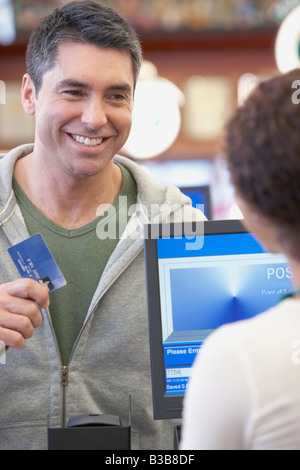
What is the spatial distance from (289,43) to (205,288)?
278 cm

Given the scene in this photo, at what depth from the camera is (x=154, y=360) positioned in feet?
4.27

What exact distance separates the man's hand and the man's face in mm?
467

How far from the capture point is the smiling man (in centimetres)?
155

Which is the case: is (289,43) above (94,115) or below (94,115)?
above

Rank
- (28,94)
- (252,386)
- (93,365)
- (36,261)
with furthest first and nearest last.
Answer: (28,94) < (93,365) < (36,261) < (252,386)

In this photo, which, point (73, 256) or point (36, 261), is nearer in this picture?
point (36, 261)

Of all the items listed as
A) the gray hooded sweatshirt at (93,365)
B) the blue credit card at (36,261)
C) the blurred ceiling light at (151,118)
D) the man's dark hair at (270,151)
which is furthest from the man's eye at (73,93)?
the blurred ceiling light at (151,118)

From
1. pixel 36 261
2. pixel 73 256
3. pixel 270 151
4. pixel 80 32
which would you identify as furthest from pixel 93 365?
pixel 270 151

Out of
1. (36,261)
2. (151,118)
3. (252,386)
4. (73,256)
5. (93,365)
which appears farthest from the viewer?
(151,118)

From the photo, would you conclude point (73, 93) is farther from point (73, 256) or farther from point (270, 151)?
point (270, 151)

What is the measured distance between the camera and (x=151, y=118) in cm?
417
